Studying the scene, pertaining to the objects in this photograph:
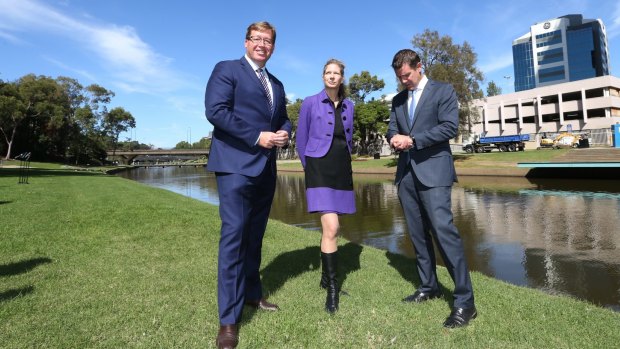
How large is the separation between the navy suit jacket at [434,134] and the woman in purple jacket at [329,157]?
61 cm

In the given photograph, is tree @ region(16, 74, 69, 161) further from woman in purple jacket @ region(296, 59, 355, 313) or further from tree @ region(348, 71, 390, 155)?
woman in purple jacket @ region(296, 59, 355, 313)

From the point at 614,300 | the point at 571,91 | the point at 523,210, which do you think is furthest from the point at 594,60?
the point at 614,300

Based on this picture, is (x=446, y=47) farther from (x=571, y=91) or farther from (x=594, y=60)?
(x=594, y=60)

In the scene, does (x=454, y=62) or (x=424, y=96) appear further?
(x=454, y=62)

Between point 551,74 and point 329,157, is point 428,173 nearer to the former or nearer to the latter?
point 329,157

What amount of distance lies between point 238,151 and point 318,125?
1056 mm

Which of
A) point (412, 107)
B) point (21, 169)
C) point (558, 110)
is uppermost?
point (558, 110)

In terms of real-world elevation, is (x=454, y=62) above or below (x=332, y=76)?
above

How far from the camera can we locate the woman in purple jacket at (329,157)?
346 centimetres

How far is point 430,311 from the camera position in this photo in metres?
3.19

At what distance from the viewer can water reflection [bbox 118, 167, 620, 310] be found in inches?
213

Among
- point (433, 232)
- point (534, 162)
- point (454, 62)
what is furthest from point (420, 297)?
point (454, 62)

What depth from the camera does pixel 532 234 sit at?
27.5 feet

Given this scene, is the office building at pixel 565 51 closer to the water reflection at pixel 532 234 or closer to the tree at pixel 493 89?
the tree at pixel 493 89
